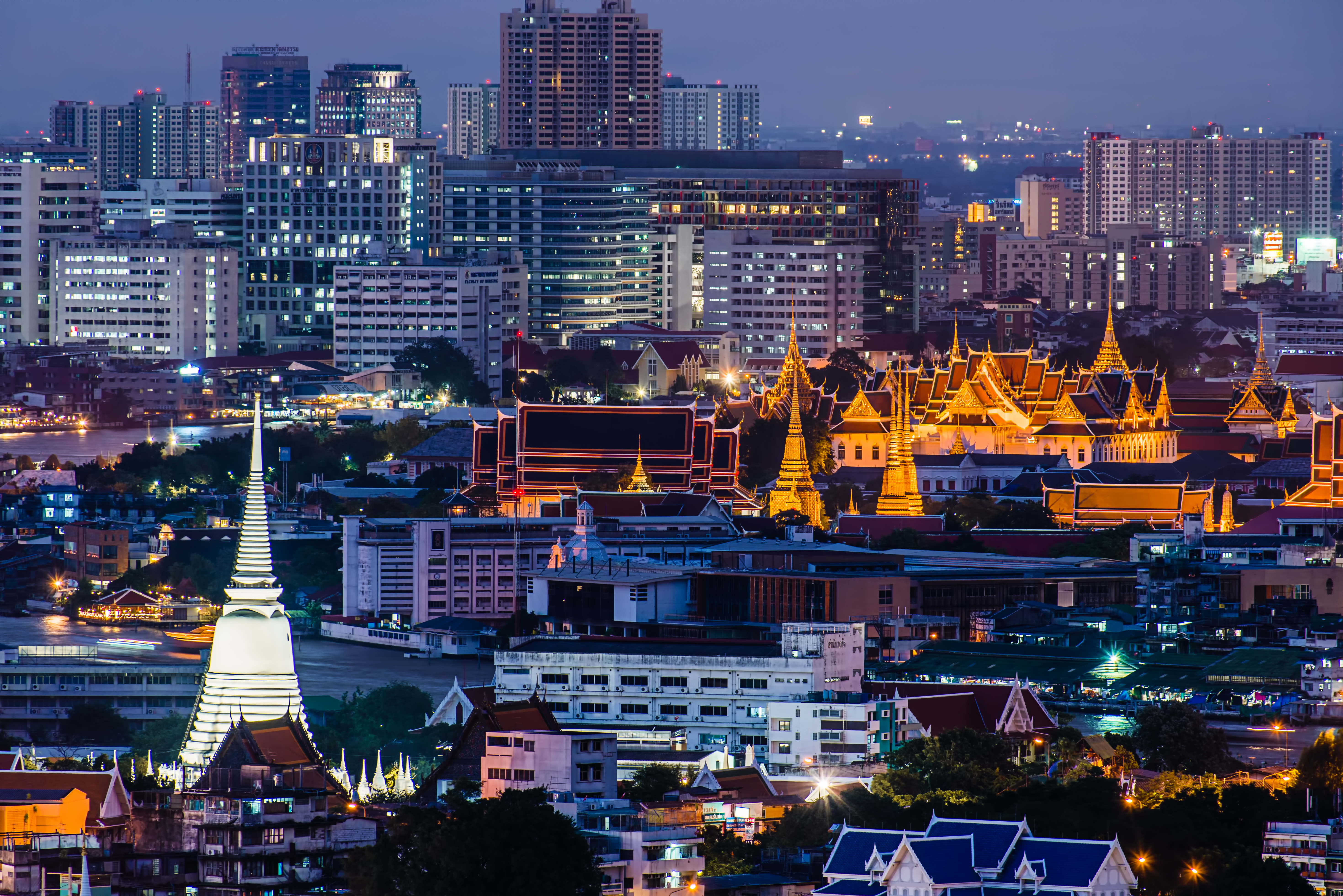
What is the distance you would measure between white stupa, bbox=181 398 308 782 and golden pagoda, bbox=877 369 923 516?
104 feet

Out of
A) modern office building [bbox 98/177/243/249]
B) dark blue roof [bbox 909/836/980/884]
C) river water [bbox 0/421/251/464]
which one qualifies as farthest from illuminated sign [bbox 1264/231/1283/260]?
dark blue roof [bbox 909/836/980/884]

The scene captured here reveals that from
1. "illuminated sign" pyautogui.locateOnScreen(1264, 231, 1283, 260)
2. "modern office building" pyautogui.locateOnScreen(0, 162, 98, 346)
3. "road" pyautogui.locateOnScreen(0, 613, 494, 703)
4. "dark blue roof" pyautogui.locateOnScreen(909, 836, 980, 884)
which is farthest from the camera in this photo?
"illuminated sign" pyautogui.locateOnScreen(1264, 231, 1283, 260)

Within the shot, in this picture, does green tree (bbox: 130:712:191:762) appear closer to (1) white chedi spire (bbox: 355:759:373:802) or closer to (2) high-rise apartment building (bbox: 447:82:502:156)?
(1) white chedi spire (bbox: 355:759:373:802)

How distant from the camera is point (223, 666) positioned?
41219 millimetres

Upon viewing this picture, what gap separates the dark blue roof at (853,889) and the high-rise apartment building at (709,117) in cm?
15212

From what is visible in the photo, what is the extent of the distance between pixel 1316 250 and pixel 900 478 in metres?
121

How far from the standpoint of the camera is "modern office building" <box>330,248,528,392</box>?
111 m

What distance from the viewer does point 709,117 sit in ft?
632

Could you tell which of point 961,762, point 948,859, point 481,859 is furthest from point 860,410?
point 481,859

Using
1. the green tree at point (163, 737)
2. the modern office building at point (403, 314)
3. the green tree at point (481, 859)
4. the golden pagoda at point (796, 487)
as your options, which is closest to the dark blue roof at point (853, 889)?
the green tree at point (481, 859)

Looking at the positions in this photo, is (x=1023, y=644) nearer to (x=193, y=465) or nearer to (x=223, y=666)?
(x=223, y=666)

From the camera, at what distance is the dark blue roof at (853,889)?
34.4m

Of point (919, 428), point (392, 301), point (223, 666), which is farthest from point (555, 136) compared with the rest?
point (223, 666)

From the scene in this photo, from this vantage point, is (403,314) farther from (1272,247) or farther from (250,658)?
(1272,247)
